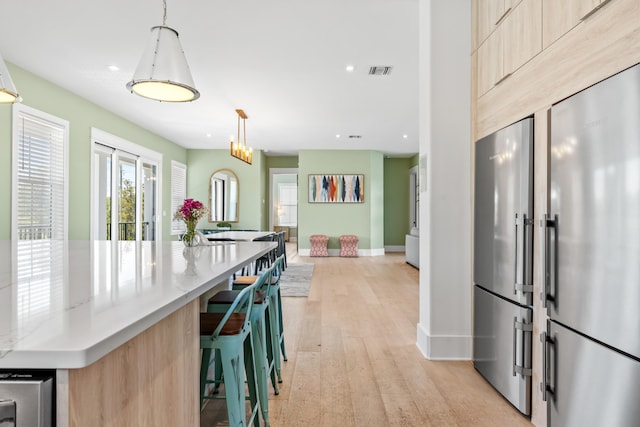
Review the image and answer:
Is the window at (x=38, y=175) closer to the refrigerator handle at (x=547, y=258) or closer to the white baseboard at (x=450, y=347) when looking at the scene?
the white baseboard at (x=450, y=347)

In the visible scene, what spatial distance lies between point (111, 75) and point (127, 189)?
3.06m

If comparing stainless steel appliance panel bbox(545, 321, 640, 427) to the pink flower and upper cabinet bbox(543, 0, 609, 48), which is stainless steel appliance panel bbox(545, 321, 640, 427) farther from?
the pink flower

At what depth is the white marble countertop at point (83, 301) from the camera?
2.08 ft

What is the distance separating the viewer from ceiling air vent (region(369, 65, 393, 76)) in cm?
429

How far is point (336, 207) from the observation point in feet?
32.3

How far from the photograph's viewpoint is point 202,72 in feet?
14.6

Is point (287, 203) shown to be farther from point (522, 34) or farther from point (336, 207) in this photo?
point (522, 34)

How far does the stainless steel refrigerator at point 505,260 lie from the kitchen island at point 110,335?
1.56 metres

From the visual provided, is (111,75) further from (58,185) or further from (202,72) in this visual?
(58,185)

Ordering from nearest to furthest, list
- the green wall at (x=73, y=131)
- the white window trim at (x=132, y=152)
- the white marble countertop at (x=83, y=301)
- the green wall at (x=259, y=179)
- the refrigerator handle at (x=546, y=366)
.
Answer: the white marble countertop at (x=83, y=301) → the refrigerator handle at (x=546, y=366) → the green wall at (x=73, y=131) → the green wall at (x=259, y=179) → the white window trim at (x=132, y=152)

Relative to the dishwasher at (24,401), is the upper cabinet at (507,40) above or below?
above

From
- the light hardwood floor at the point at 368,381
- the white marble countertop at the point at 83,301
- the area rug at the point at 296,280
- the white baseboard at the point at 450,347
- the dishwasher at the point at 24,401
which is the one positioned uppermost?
the white marble countertop at the point at 83,301

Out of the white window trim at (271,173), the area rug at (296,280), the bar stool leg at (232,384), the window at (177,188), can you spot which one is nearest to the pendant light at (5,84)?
the bar stool leg at (232,384)

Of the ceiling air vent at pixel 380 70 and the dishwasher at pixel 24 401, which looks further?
the ceiling air vent at pixel 380 70
